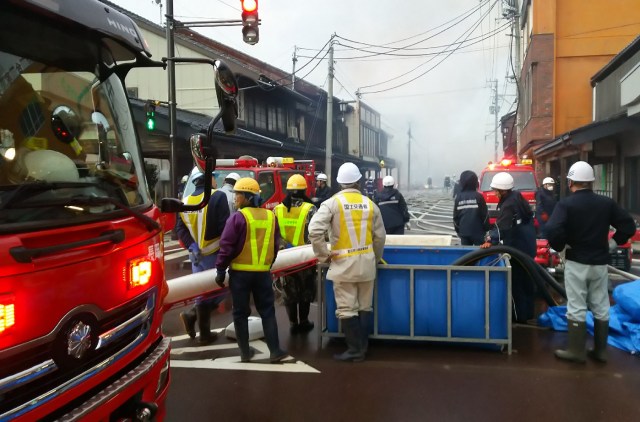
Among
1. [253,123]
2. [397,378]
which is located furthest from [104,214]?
[253,123]

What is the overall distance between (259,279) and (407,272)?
151 cm

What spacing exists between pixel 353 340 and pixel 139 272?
2.75 meters

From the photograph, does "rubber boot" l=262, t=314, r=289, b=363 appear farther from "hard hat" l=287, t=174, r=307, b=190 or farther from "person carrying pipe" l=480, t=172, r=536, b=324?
"person carrying pipe" l=480, t=172, r=536, b=324

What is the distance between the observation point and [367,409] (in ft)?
12.8

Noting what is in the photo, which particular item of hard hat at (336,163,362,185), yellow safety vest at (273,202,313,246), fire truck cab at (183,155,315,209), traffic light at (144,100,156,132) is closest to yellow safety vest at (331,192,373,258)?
hard hat at (336,163,362,185)

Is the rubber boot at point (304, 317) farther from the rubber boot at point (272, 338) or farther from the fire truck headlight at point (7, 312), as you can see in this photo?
the fire truck headlight at point (7, 312)

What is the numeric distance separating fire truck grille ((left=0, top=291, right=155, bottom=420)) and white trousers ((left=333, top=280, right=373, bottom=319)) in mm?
2434

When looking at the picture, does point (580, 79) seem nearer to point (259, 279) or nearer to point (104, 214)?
point (259, 279)

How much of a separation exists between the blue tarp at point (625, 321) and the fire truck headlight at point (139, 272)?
15.2ft

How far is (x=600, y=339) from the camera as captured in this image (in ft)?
15.3

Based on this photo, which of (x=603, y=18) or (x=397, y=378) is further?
(x=603, y=18)

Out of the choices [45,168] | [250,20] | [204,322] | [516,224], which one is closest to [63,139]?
[45,168]

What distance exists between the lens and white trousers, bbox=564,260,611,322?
4613 mm

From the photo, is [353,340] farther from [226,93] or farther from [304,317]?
[226,93]
